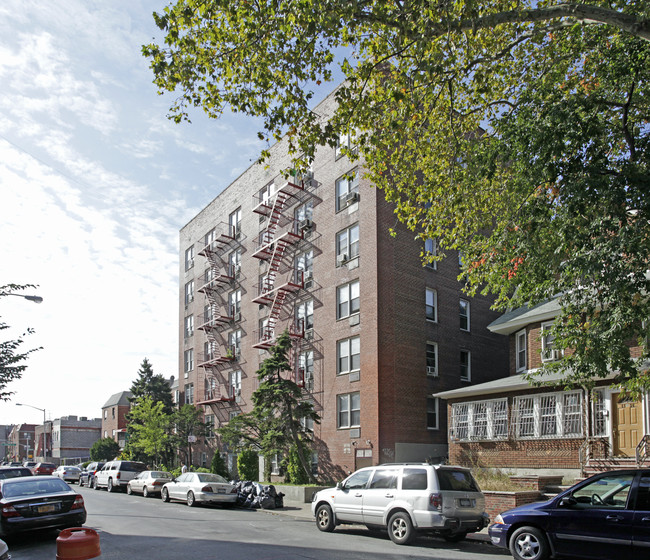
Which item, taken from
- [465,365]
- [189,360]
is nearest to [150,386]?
[189,360]

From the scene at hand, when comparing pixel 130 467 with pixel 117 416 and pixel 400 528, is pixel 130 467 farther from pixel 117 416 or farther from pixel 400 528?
pixel 117 416

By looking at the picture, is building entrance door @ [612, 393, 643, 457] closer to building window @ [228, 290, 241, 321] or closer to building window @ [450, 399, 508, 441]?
building window @ [450, 399, 508, 441]

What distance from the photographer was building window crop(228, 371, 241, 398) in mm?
38750

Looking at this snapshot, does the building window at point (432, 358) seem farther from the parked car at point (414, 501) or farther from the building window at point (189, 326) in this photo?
the building window at point (189, 326)

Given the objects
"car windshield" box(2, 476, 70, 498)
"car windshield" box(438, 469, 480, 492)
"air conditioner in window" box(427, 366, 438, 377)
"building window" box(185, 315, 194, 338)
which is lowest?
"car windshield" box(2, 476, 70, 498)

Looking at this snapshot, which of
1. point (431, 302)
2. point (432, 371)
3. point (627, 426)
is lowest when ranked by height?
point (627, 426)

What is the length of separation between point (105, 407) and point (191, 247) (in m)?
40.5

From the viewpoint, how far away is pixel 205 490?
899 inches

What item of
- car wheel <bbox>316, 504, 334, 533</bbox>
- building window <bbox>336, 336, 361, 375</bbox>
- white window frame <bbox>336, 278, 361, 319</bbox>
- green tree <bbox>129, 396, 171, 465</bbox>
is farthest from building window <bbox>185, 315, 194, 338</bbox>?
car wheel <bbox>316, 504, 334, 533</bbox>

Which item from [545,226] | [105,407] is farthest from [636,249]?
[105,407]

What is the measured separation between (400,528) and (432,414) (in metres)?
15.5

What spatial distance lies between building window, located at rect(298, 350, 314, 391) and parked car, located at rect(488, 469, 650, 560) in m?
19.8

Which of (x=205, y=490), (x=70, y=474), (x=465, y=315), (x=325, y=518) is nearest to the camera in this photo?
(x=325, y=518)

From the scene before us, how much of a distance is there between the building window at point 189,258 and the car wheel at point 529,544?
4020 centimetres
